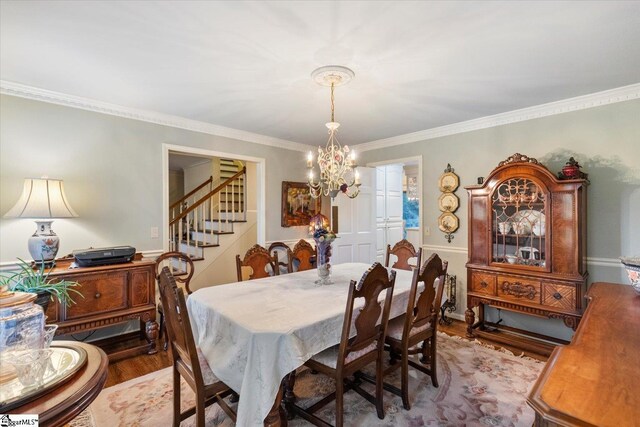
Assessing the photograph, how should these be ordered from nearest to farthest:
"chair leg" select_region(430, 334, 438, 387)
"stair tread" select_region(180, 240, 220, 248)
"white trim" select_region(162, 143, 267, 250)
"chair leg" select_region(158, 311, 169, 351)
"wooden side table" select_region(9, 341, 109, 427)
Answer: "wooden side table" select_region(9, 341, 109, 427)
"chair leg" select_region(430, 334, 438, 387)
"chair leg" select_region(158, 311, 169, 351)
"white trim" select_region(162, 143, 267, 250)
"stair tread" select_region(180, 240, 220, 248)

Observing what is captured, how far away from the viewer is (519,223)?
10.1 ft

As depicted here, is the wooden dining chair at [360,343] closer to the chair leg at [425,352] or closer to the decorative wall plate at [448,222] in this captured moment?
the chair leg at [425,352]

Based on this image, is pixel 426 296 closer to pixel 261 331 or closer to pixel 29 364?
pixel 261 331

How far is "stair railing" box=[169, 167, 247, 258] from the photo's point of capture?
16.1 feet

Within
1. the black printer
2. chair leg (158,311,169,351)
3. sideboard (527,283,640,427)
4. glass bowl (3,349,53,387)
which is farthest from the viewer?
chair leg (158,311,169,351)

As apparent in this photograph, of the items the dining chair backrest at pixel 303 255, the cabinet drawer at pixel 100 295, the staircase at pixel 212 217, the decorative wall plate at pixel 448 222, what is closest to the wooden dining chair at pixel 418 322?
the dining chair backrest at pixel 303 255

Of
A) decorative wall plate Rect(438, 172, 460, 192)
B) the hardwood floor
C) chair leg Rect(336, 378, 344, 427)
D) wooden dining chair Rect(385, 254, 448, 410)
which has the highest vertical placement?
decorative wall plate Rect(438, 172, 460, 192)

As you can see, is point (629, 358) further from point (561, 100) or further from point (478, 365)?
point (561, 100)

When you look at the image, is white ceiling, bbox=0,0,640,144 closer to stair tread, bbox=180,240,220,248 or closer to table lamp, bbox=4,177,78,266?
table lamp, bbox=4,177,78,266

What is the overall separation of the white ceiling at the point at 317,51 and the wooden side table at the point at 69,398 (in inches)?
69.6

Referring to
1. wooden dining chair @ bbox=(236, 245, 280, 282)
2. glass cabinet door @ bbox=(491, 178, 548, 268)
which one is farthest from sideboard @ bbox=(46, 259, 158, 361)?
glass cabinet door @ bbox=(491, 178, 548, 268)

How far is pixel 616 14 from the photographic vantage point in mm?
1678

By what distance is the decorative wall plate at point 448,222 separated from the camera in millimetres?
3838

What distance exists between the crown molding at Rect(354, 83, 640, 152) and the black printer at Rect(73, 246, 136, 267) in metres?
3.63
